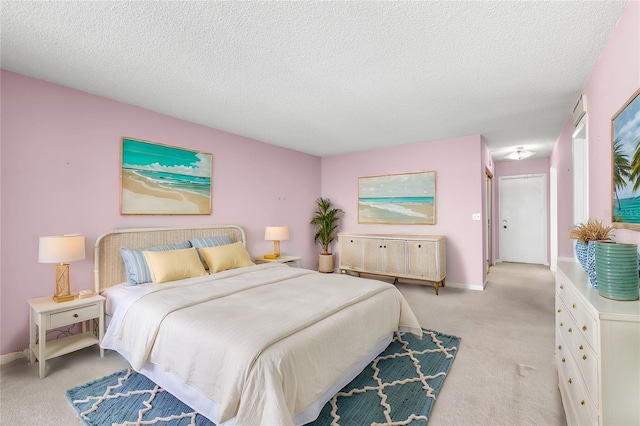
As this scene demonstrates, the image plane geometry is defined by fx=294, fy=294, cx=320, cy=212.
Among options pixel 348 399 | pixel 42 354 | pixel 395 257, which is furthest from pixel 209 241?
pixel 395 257

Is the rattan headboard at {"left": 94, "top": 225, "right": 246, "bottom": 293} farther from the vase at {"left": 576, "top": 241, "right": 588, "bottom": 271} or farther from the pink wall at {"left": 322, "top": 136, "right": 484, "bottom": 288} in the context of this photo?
the vase at {"left": 576, "top": 241, "right": 588, "bottom": 271}

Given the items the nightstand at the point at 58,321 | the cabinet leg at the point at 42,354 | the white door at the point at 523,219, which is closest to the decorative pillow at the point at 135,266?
the nightstand at the point at 58,321

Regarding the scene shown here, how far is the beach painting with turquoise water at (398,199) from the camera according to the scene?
5106 millimetres

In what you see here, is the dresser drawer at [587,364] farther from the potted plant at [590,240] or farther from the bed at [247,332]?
the bed at [247,332]

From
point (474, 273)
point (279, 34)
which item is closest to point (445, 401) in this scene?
point (279, 34)

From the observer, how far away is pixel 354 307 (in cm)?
228

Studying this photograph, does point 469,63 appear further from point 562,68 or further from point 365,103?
point 365,103

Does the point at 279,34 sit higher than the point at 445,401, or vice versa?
the point at 279,34

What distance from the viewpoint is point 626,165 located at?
1.73 metres

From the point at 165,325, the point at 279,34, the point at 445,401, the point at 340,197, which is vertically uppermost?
the point at 279,34

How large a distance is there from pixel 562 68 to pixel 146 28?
3.26m

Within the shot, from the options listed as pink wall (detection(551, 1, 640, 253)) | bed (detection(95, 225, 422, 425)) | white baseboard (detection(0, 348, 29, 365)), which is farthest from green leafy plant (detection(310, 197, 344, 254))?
white baseboard (detection(0, 348, 29, 365))

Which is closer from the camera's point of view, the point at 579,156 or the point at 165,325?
the point at 165,325

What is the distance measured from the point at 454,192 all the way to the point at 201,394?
4521 mm
